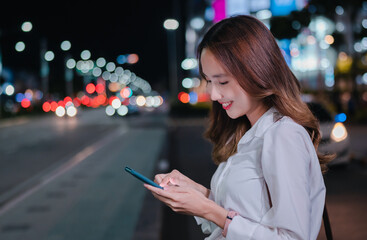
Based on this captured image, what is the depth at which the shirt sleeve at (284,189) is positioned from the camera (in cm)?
158

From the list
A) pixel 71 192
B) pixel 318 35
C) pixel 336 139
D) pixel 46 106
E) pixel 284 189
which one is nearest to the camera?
pixel 284 189

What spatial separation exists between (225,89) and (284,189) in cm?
47

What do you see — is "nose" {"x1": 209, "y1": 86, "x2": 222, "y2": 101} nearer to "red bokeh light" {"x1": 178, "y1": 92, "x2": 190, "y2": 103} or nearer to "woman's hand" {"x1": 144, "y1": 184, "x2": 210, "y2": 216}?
"woman's hand" {"x1": 144, "y1": 184, "x2": 210, "y2": 216}

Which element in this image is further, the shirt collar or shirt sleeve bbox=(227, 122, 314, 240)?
the shirt collar

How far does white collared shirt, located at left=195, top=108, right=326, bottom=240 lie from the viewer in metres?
1.59

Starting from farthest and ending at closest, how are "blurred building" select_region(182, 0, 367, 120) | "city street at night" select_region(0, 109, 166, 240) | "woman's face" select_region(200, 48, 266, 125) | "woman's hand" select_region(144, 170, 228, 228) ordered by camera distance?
"blurred building" select_region(182, 0, 367, 120), "city street at night" select_region(0, 109, 166, 240), "woman's face" select_region(200, 48, 266, 125), "woman's hand" select_region(144, 170, 228, 228)

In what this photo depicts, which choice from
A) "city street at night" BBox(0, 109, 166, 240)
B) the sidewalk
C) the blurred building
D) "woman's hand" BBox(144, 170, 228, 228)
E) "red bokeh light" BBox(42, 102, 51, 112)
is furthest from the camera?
"red bokeh light" BBox(42, 102, 51, 112)

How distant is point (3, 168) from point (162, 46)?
4349 inches

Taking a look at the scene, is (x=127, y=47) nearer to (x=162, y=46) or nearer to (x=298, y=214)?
(x=162, y=46)

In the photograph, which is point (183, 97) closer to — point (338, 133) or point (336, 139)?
point (338, 133)

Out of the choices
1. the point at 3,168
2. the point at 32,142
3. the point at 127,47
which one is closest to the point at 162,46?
the point at 127,47

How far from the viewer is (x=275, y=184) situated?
5.28 ft

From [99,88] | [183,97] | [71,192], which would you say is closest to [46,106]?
[183,97]

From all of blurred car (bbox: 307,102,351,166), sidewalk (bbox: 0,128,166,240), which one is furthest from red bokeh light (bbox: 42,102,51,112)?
blurred car (bbox: 307,102,351,166)
